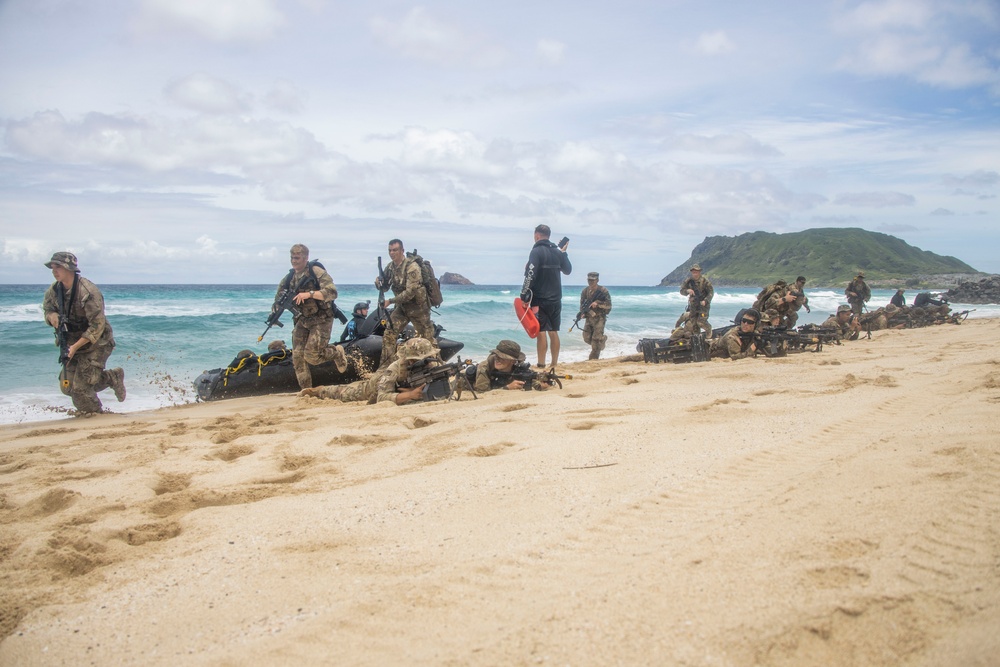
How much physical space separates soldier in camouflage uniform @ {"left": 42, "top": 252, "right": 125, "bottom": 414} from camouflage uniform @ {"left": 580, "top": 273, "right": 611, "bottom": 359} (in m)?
7.53

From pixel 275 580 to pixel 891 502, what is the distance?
96.9 inches

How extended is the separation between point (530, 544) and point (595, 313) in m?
9.33

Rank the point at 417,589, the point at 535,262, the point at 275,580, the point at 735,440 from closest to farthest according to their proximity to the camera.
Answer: the point at 417,589, the point at 275,580, the point at 735,440, the point at 535,262

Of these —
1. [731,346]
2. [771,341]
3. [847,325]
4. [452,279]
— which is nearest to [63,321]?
[731,346]

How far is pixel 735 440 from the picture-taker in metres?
3.89

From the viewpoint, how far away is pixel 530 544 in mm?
2551

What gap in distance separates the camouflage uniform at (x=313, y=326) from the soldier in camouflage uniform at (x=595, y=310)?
5.26 metres

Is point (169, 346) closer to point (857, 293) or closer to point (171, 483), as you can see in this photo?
point (171, 483)

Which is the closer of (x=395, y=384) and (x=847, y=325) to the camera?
(x=395, y=384)

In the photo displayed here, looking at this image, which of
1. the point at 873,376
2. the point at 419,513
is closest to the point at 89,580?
the point at 419,513

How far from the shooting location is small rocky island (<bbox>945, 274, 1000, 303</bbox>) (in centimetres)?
3412

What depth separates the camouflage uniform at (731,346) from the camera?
9430mm

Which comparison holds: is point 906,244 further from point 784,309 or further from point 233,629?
point 233,629

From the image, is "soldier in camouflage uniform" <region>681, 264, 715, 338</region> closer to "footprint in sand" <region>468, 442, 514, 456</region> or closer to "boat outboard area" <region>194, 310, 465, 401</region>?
"boat outboard area" <region>194, 310, 465, 401</region>
